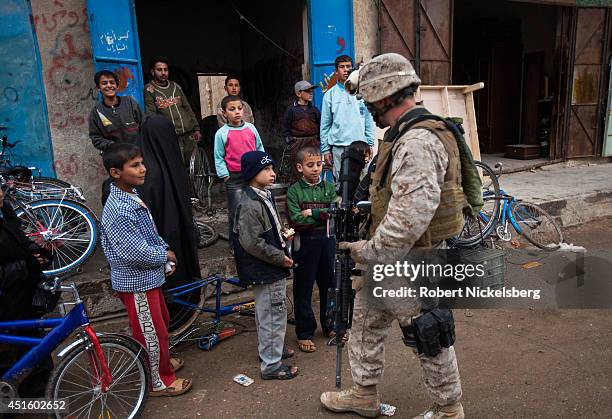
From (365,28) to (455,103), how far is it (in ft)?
5.88

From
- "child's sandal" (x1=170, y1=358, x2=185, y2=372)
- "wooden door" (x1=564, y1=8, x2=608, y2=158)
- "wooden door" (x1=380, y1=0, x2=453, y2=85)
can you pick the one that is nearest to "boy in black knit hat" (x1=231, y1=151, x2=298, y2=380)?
"child's sandal" (x1=170, y1=358, x2=185, y2=372)

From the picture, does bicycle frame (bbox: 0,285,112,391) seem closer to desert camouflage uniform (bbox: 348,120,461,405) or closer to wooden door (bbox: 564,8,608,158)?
desert camouflage uniform (bbox: 348,120,461,405)

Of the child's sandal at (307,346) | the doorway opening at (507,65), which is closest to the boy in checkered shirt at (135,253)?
the child's sandal at (307,346)

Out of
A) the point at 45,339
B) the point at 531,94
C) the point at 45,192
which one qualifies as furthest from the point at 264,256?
the point at 531,94

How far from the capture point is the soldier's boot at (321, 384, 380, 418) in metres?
2.68

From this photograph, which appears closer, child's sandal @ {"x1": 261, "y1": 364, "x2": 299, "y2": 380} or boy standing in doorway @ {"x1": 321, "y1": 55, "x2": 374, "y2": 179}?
child's sandal @ {"x1": 261, "y1": 364, "x2": 299, "y2": 380}

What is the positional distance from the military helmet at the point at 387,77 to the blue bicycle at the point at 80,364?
6.13 ft

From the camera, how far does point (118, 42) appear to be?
5.29 meters

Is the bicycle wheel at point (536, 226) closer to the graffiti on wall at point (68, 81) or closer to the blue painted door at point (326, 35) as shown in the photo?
the blue painted door at point (326, 35)

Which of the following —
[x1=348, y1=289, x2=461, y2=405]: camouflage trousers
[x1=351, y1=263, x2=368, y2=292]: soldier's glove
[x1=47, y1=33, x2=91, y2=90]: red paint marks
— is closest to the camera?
[x1=348, y1=289, x2=461, y2=405]: camouflage trousers

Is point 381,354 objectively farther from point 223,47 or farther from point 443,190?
point 223,47

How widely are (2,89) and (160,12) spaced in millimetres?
6468

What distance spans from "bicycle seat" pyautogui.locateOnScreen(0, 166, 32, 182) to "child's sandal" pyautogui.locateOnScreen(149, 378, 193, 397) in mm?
2565

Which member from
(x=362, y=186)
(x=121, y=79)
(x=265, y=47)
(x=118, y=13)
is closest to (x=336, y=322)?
(x=362, y=186)
